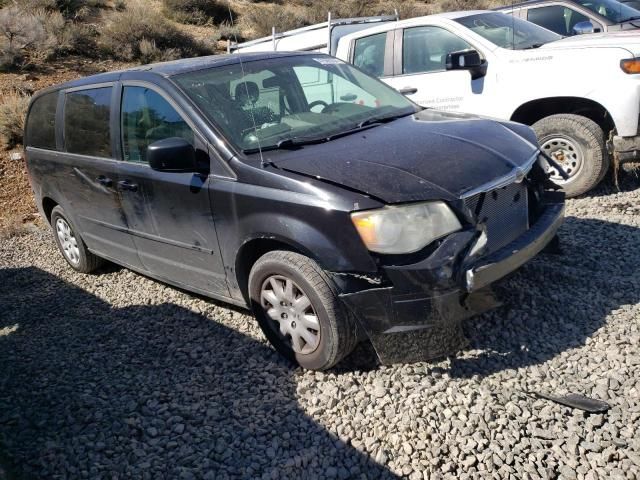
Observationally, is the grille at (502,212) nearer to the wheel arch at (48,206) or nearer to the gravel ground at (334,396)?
the gravel ground at (334,396)

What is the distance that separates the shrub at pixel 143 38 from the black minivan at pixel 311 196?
10.9m

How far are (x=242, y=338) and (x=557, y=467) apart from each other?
2.24 m

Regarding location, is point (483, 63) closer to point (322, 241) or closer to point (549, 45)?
point (549, 45)

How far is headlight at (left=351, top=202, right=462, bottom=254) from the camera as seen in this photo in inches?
123

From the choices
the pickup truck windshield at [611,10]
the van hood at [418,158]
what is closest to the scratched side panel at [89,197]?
the van hood at [418,158]

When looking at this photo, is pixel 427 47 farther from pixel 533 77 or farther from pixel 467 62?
pixel 533 77

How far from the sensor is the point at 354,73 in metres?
5.02

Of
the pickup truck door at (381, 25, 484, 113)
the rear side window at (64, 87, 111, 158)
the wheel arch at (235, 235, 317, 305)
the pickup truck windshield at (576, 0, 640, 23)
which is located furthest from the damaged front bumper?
the pickup truck windshield at (576, 0, 640, 23)

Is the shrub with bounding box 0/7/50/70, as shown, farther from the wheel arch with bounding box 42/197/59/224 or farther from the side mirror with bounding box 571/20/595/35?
the side mirror with bounding box 571/20/595/35

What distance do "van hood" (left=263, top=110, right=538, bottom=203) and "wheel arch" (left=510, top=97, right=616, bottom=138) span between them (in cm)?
218

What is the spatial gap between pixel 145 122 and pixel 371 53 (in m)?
3.93

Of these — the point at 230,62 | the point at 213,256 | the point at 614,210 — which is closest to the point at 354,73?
the point at 230,62

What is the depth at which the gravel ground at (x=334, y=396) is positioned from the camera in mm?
2855

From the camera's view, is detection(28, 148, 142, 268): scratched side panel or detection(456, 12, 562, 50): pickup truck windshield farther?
detection(456, 12, 562, 50): pickup truck windshield
